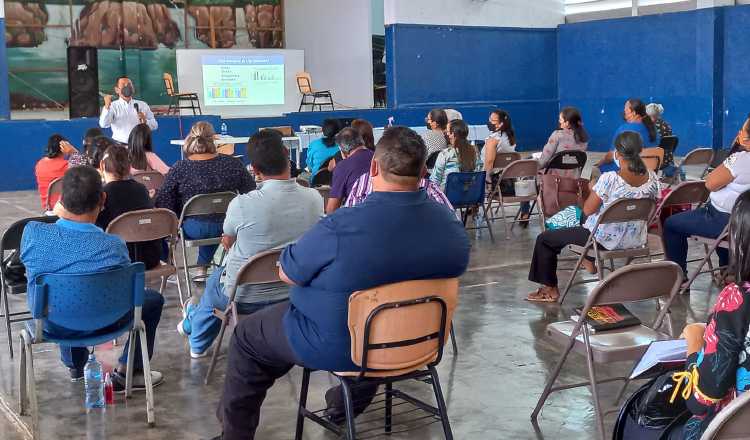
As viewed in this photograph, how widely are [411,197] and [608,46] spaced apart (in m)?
14.9

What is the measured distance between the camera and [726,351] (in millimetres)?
2283

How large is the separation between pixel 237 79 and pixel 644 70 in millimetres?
7820

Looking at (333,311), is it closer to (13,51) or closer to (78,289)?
(78,289)

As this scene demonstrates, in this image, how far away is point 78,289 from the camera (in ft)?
11.5

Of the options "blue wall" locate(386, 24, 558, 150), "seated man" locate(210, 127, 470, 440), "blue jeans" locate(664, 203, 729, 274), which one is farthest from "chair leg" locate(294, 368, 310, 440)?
"blue wall" locate(386, 24, 558, 150)

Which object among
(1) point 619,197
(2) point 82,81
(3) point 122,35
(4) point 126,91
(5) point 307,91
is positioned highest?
(3) point 122,35

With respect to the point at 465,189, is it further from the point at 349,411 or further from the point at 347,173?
the point at 349,411

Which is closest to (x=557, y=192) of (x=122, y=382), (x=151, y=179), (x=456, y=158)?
(x=456, y=158)

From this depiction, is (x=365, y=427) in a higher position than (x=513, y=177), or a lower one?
lower

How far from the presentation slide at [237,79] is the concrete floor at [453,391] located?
1292cm

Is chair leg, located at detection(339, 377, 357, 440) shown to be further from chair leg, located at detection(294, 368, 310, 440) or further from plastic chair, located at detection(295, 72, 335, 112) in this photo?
plastic chair, located at detection(295, 72, 335, 112)

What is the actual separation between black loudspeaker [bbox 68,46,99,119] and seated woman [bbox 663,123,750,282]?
10909mm

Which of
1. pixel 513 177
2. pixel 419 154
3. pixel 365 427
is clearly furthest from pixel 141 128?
pixel 419 154

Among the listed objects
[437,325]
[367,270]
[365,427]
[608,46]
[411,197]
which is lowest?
[365,427]
